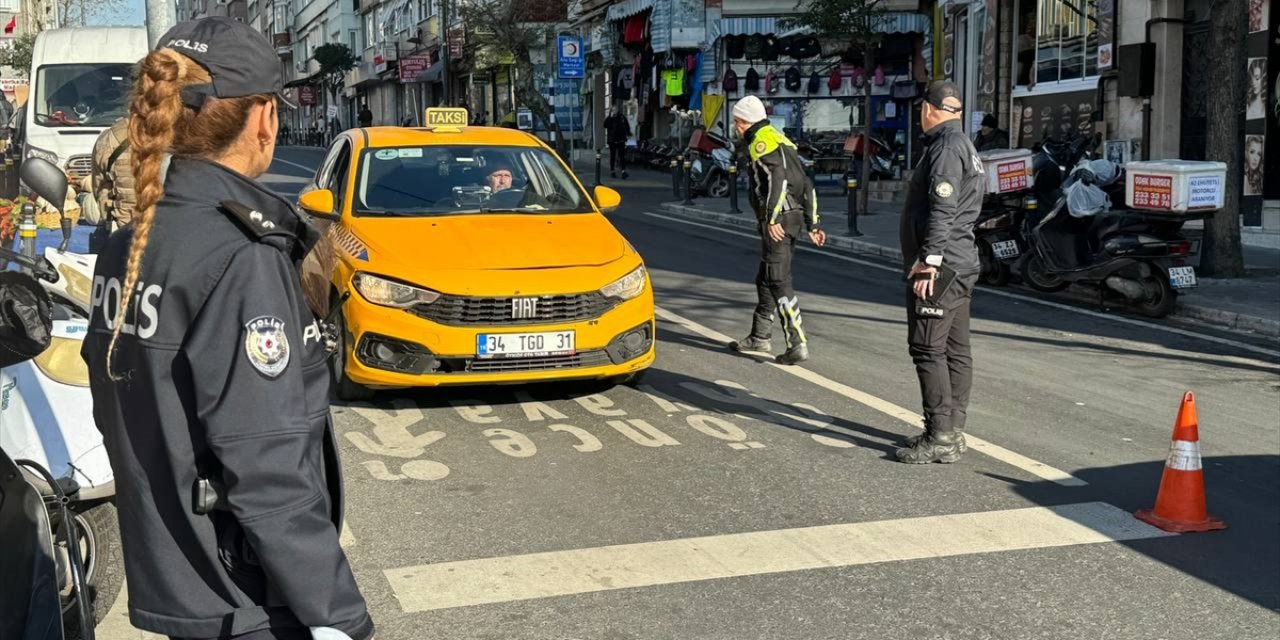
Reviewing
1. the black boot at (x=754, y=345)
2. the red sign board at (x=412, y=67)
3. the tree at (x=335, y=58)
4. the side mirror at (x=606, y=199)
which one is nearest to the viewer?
the side mirror at (x=606, y=199)

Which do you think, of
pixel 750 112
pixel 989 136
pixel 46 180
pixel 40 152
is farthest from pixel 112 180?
pixel 989 136

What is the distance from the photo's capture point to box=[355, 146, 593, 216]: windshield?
27.6 feet

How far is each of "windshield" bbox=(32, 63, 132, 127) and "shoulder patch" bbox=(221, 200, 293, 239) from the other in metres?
17.2

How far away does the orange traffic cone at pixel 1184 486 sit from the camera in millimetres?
5535

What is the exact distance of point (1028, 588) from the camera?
4.82 meters

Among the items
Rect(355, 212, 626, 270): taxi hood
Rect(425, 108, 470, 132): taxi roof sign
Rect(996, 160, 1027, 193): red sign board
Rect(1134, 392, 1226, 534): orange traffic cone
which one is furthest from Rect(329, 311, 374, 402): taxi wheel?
Rect(996, 160, 1027, 193): red sign board

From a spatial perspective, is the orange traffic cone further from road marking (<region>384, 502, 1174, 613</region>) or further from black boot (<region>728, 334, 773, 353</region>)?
black boot (<region>728, 334, 773, 353</region>)

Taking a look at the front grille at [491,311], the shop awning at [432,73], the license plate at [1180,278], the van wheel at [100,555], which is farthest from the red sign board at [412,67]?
the van wheel at [100,555]

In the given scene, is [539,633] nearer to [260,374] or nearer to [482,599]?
[482,599]

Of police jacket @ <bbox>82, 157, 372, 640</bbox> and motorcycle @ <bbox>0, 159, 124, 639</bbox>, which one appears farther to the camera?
motorcycle @ <bbox>0, 159, 124, 639</bbox>

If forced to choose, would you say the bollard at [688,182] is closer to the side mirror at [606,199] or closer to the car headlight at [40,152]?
the car headlight at [40,152]

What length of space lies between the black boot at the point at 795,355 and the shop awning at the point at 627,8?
29.9m

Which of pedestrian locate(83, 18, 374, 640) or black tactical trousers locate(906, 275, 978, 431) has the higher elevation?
pedestrian locate(83, 18, 374, 640)

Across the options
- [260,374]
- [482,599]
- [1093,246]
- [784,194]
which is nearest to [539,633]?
[482,599]
